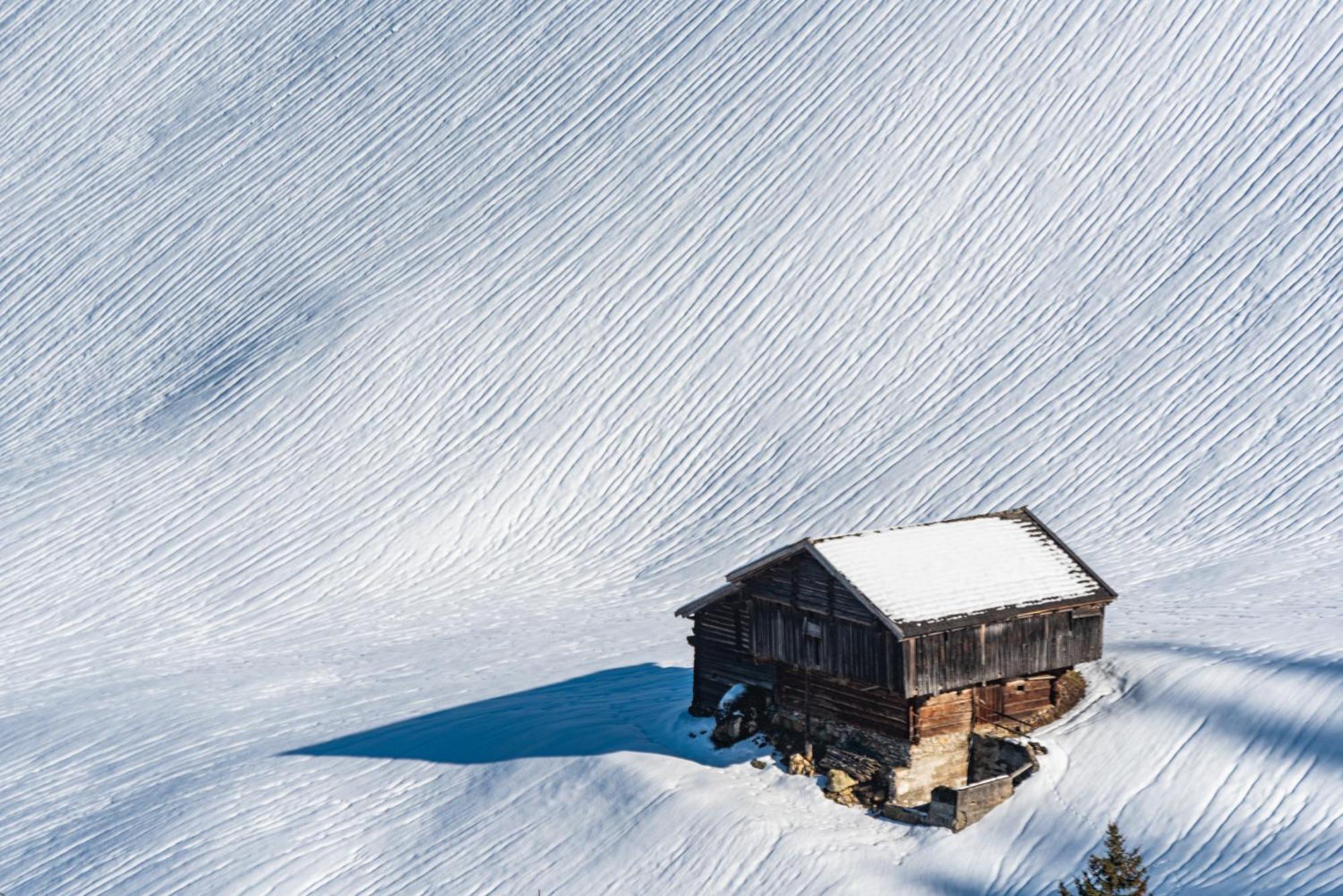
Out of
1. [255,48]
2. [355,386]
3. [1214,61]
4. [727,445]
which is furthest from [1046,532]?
[255,48]

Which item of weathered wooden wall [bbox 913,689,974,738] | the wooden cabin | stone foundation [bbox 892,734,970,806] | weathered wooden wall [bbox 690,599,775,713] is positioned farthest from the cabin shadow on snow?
weathered wooden wall [bbox 913,689,974,738]

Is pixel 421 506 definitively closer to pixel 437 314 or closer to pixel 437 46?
pixel 437 314

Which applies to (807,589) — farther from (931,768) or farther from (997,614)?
(931,768)

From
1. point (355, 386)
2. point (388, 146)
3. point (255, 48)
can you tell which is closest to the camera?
point (355, 386)

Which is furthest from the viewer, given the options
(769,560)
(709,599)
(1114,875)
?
(709,599)

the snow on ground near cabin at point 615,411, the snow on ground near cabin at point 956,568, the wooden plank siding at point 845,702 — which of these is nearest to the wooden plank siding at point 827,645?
the wooden plank siding at point 845,702

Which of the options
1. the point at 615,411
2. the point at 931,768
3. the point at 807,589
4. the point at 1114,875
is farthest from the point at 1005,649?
the point at 615,411

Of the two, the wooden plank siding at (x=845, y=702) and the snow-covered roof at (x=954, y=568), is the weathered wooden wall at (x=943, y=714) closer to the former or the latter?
the wooden plank siding at (x=845, y=702)
